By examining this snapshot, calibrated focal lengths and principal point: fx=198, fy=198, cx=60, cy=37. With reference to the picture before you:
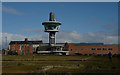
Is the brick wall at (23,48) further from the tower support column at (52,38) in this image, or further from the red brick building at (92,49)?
the red brick building at (92,49)

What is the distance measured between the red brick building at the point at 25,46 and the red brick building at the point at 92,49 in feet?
101

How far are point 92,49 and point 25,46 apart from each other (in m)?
56.4

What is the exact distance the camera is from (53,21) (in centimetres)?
15575

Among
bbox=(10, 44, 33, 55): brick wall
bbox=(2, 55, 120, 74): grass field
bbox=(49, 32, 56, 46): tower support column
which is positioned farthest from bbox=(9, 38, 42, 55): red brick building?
bbox=(2, 55, 120, 74): grass field

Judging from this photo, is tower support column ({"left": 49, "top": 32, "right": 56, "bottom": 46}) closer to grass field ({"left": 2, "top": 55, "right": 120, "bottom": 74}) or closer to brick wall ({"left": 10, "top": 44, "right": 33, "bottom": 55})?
brick wall ({"left": 10, "top": 44, "right": 33, "bottom": 55})

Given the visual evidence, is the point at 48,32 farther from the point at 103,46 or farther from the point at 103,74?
the point at 103,74

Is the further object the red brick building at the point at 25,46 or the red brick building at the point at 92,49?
the red brick building at the point at 25,46

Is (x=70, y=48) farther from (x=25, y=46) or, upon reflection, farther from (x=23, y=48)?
(x=23, y=48)

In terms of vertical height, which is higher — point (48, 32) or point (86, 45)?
point (48, 32)

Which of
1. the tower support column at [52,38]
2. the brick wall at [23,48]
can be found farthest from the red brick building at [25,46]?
the tower support column at [52,38]

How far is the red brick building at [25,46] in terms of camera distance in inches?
6540

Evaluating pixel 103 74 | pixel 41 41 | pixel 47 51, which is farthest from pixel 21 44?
pixel 103 74

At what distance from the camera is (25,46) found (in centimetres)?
16762

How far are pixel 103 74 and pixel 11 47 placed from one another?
157 metres
